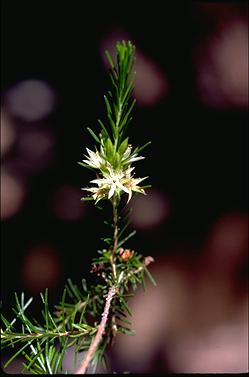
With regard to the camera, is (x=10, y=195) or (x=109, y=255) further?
(x=10, y=195)

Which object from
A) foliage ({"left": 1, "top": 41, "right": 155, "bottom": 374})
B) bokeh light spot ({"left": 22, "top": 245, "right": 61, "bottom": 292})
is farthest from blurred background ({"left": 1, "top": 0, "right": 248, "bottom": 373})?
foliage ({"left": 1, "top": 41, "right": 155, "bottom": 374})

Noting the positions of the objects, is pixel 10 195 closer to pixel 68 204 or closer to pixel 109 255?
pixel 68 204

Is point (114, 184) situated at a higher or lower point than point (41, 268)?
higher

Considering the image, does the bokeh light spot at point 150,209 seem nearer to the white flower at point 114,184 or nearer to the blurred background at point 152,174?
the blurred background at point 152,174

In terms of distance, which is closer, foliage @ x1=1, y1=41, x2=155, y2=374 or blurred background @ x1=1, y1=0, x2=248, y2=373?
foliage @ x1=1, y1=41, x2=155, y2=374

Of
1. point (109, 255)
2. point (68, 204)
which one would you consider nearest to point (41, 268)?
point (68, 204)

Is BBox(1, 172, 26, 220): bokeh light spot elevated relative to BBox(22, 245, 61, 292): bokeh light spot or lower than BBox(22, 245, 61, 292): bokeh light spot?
elevated

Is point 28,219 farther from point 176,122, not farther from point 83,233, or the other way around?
point 176,122

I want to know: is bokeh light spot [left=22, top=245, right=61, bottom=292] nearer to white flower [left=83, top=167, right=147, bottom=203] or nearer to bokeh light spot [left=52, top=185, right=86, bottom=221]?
bokeh light spot [left=52, top=185, right=86, bottom=221]
